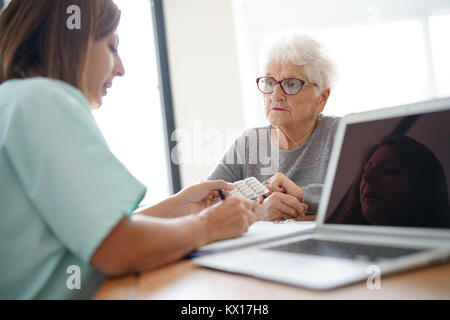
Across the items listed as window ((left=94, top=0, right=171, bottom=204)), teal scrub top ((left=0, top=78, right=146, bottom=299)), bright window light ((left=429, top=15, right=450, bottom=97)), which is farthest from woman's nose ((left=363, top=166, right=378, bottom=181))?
bright window light ((left=429, top=15, right=450, bottom=97))

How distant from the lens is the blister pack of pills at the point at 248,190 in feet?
3.49

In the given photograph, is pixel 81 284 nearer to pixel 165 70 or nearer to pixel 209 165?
pixel 209 165

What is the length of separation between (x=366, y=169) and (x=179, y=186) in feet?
6.69

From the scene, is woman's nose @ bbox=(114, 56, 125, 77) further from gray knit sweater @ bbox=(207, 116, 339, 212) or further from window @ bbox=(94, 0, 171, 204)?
window @ bbox=(94, 0, 171, 204)

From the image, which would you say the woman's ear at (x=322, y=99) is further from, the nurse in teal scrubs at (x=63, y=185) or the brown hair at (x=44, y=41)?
the brown hair at (x=44, y=41)

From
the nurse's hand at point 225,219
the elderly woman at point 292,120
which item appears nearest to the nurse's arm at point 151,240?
the nurse's hand at point 225,219

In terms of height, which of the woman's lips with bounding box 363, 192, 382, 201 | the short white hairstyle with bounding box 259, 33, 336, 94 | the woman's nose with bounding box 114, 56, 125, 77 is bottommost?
the woman's lips with bounding box 363, 192, 382, 201

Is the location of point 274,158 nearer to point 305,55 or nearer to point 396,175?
point 305,55

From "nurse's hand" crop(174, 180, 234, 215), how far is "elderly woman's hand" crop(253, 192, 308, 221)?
12 centimetres

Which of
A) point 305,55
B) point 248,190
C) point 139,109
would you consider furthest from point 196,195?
point 139,109

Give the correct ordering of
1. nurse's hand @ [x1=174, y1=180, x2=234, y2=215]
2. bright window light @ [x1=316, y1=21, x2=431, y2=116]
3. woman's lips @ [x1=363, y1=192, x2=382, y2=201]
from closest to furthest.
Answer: woman's lips @ [x1=363, y1=192, x2=382, y2=201] < nurse's hand @ [x1=174, y1=180, x2=234, y2=215] < bright window light @ [x1=316, y1=21, x2=431, y2=116]

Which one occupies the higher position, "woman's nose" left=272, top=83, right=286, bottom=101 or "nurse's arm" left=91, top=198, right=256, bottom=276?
"woman's nose" left=272, top=83, right=286, bottom=101

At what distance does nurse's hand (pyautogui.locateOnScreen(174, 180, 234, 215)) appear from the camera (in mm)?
1010
